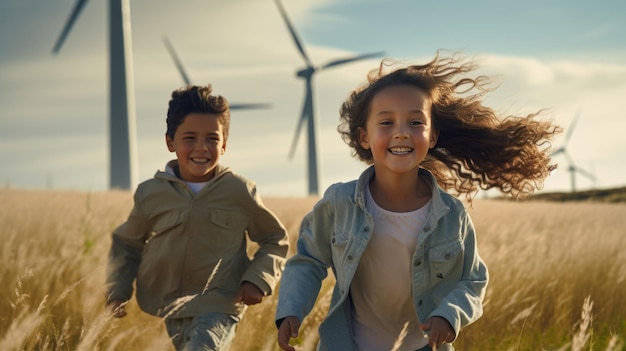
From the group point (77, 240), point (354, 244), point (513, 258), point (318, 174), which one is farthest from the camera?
point (318, 174)

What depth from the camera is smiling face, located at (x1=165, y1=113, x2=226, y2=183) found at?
363 cm

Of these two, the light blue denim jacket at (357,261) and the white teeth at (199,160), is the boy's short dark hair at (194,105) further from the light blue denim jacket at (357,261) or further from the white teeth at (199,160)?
the light blue denim jacket at (357,261)

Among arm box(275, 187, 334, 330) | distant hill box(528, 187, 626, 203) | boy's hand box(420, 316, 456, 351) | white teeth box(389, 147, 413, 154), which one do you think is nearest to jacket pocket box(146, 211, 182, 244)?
arm box(275, 187, 334, 330)

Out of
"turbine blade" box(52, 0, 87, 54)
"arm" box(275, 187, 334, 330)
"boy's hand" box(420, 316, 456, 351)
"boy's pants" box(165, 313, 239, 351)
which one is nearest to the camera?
"boy's hand" box(420, 316, 456, 351)

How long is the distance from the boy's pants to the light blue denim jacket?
0.81 meters

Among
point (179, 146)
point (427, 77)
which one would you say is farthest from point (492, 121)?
point (179, 146)

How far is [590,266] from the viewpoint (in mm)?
6723

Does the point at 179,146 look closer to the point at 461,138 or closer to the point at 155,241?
the point at 155,241

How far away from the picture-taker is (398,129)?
9.09 ft

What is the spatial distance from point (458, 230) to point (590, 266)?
4.42 meters

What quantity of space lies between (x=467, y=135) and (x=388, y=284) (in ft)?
3.12

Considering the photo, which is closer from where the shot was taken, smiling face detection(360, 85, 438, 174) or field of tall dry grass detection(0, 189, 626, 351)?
smiling face detection(360, 85, 438, 174)

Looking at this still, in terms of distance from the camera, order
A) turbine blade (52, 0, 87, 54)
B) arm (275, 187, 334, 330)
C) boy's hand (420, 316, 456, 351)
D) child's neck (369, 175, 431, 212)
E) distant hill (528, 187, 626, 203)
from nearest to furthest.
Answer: boy's hand (420, 316, 456, 351) → arm (275, 187, 334, 330) → child's neck (369, 175, 431, 212) → turbine blade (52, 0, 87, 54) → distant hill (528, 187, 626, 203)

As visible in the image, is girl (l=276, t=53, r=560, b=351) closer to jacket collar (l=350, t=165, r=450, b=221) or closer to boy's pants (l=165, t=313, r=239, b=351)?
jacket collar (l=350, t=165, r=450, b=221)
